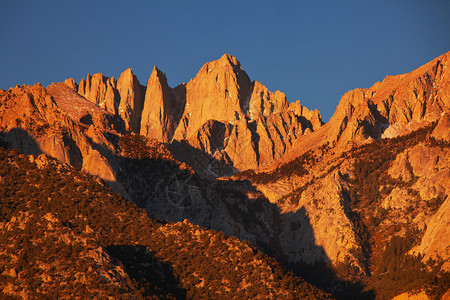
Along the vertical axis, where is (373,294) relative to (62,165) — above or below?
below

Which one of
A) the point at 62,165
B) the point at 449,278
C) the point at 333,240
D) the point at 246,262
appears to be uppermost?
the point at 62,165

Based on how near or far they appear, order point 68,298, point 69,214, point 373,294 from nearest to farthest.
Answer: point 68,298 < point 69,214 < point 373,294

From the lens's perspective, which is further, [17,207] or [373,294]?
[373,294]

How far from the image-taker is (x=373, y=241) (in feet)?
569

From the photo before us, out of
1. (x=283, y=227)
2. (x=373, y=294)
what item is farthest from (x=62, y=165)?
(x=283, y=227)

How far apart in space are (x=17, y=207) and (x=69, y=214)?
826 centimetres

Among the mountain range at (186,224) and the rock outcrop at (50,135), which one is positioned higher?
the rock outcrop at (50,135)

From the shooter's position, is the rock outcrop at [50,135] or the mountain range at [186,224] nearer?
the mountain range at [186,224]

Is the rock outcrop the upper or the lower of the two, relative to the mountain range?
upper

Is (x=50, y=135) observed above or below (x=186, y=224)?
above

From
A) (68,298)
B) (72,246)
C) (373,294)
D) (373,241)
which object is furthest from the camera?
(373,241)

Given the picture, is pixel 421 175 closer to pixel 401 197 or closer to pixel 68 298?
pixel 401 197

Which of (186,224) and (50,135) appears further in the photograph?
(50,135)

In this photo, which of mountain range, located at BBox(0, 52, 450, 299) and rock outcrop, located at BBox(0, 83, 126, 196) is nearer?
mountain range, located at BBox(0, 52, 450, 299)
